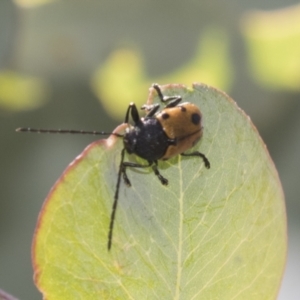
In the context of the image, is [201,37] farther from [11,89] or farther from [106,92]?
[11,89]

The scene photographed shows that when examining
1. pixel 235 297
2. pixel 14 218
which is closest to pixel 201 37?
pixel 14 218

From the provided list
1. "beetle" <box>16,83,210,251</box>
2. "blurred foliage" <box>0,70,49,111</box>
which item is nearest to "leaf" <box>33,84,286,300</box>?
"beetle" <box>16,83,210,251</box>

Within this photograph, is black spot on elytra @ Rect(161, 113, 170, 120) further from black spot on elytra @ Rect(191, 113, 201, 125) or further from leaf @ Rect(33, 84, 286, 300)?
leaf @ Rect(33, 84, 286, 300)

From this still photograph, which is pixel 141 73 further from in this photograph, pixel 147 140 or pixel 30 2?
pixel 147 140

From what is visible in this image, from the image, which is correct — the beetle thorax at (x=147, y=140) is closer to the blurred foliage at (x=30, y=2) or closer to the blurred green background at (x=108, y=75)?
the blurred green background at (x=108, y=75)

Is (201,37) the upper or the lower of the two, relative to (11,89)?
upper

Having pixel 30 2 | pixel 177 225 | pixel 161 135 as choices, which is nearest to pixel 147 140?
pixel 161 135
